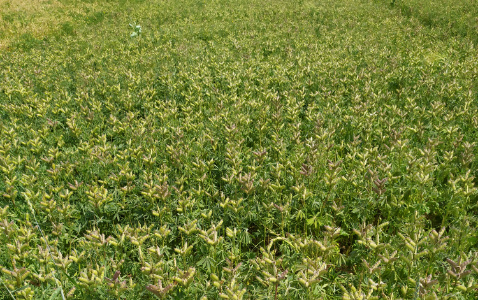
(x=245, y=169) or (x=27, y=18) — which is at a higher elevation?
(x=27, y=18)

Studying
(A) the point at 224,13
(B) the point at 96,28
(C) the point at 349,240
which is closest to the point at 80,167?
(C) the point at 349,240

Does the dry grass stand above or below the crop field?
above

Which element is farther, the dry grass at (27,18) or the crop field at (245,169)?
the dry grass at (27,18)

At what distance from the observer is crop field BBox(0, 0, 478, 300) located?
291 centimetres

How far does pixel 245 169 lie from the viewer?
184 inches

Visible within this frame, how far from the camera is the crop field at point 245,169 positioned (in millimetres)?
2910

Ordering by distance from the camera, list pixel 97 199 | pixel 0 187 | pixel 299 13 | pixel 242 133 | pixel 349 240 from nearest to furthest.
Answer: pixel 97 199 → pixel 349 240 → pixel 0 187 → pixel 242 133 → pixel 299 13

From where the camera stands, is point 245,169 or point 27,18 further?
point 27,18

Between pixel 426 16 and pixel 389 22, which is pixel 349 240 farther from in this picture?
pixel 426 16

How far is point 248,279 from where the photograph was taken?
3262 mm

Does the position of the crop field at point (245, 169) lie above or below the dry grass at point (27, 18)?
below

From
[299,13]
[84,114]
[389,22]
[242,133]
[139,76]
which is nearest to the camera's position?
[242,133]

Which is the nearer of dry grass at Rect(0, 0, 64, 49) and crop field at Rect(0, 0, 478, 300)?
crop field at Rect(0, 0, 478, 300)

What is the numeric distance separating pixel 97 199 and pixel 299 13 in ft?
47.1
